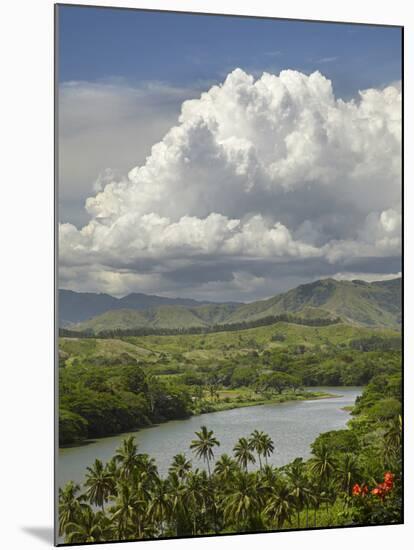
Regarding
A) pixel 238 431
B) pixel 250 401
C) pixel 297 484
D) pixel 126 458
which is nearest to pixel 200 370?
pixel 250 401

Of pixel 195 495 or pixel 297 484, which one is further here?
pixel 297 484

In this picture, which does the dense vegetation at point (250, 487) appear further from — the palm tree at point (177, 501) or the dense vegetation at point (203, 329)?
the dense vegetation at point (203, 329)

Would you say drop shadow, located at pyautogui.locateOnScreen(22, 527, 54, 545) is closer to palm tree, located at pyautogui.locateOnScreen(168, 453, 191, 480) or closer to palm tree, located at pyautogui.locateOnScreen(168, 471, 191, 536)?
palm tree, located at pyautogui.locateOnScreen(168, 471, 191, 536)

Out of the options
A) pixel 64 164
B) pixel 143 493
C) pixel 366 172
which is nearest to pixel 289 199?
pixel 366 172

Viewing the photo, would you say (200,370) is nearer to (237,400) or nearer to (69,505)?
(237,400)

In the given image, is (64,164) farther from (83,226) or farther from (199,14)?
(199,14)
